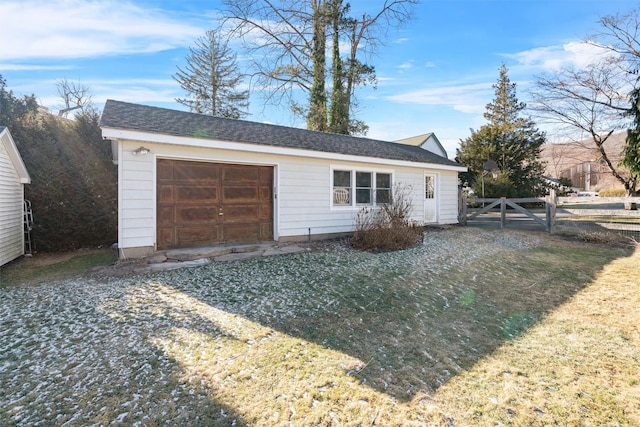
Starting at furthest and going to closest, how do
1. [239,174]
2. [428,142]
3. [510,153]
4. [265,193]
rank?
[510,153], [428,142], [265,193], [239,174]

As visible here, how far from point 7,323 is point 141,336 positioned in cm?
192

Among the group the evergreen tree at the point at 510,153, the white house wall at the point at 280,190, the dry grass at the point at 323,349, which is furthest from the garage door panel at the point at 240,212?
the evergreen tree at the point at 510,153

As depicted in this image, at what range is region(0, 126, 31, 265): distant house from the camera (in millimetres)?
7047

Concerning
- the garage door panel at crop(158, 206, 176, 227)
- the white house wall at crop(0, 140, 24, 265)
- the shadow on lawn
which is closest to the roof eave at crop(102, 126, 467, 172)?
the garage door panel at crop(158, 206, 176, 227)

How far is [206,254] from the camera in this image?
22.0 ft

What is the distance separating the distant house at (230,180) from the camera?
21.0 ft

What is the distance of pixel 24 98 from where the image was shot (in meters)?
12.6

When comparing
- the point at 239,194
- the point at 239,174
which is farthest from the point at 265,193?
the point at 239,174

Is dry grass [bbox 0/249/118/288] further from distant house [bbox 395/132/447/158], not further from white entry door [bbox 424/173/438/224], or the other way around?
distant house [bbox 395/132/447/158]

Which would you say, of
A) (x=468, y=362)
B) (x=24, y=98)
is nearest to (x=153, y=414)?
(x=468, y=362)

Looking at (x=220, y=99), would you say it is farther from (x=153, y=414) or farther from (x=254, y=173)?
(x=153, y=414)

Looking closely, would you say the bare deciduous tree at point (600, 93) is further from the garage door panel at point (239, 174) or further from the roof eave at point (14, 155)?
the roof eave at point (14, 155)

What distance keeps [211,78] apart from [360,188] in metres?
18.0

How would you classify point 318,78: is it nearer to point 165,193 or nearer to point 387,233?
point 387,233
